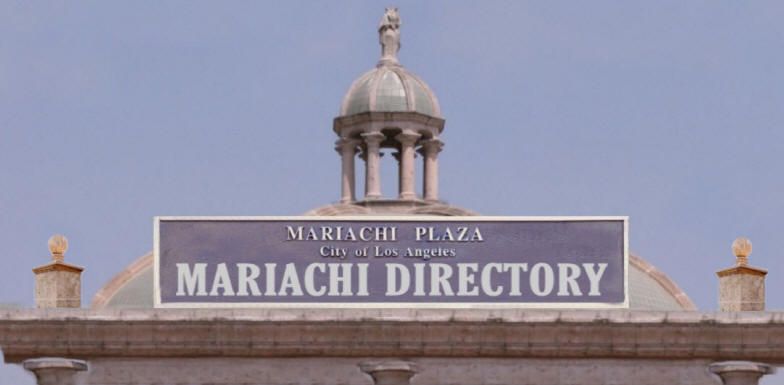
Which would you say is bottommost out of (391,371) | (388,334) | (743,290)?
(391,371)

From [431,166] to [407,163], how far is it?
85cm

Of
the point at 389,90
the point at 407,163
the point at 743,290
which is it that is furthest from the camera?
the point at 389,90

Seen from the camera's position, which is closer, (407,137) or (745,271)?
(745,271)

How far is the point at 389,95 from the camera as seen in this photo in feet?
243

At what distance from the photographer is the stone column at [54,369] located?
42.8m

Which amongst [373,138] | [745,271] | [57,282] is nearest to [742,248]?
[745,271]

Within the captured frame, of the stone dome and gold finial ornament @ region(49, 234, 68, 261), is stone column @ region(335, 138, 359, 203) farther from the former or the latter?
gold finial ornament @ region(49, 234, 68, 261)

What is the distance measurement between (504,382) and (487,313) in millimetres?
1418

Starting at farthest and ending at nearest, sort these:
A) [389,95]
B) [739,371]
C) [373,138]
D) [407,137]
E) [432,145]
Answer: [389,95], [432,145], [407,137], [373,138], [739,371]

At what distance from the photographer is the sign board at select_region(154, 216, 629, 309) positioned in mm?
43406

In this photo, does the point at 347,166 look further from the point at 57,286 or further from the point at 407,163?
the point at 57,286

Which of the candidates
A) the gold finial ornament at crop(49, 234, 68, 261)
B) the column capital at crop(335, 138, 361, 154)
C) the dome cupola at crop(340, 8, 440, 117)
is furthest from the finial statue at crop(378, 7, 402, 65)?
the gold finial ornament at crop(49, 234, 68, 261)

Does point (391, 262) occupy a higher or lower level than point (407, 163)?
lower

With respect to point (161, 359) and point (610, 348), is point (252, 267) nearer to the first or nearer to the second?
point (161, 359)
